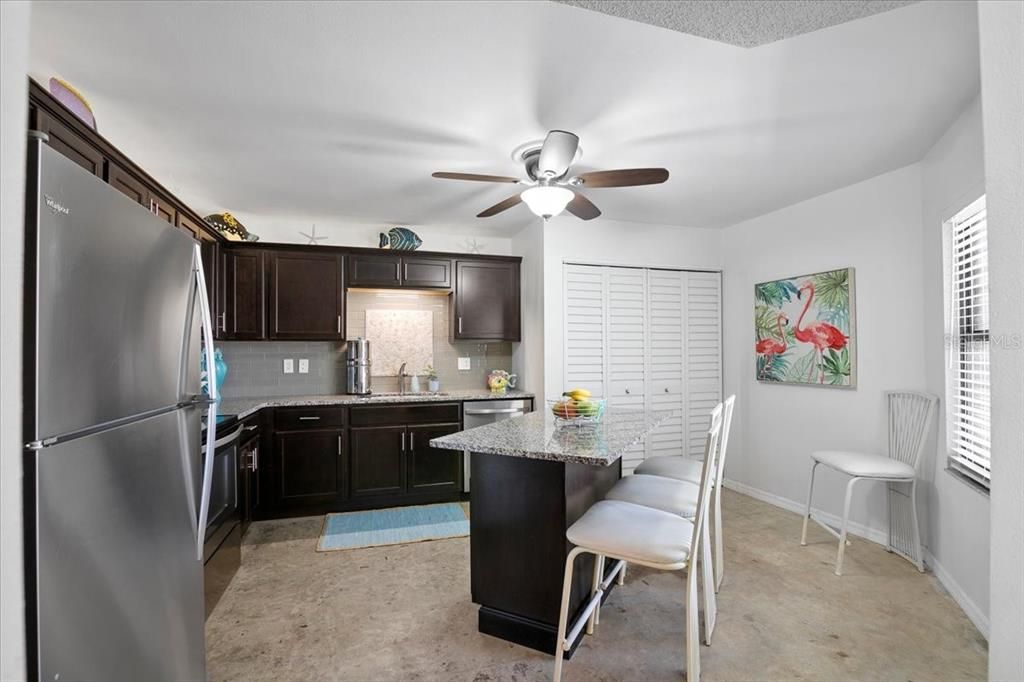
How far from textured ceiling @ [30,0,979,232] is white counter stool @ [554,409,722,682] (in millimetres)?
1499

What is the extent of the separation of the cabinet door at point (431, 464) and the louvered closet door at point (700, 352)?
7.33ft

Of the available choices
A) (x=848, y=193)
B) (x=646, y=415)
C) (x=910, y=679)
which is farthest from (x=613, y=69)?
(x=910, y=679)

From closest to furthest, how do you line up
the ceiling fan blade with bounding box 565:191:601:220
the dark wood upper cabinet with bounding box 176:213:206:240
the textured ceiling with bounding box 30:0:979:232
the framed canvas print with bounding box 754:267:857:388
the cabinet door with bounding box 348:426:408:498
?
the textured ceiling with bounding box 30:0:979:232 < the ceiling fan blade with bounding box 565:191:601:220 < the dark wood upper cabinet with bounding box 176:213:206:240 < the framed canvas print with bounding box 754:267:857:388 < the cabinet door with bounding box 348:426:408:498

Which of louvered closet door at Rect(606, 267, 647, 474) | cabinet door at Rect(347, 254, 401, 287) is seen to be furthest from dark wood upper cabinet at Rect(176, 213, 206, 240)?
louvered closet door at Rect(606, 267, 647, 474)

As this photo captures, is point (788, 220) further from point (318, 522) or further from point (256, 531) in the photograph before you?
Result: point (256, 531)

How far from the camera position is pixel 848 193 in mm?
3336

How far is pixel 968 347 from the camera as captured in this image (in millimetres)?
2516

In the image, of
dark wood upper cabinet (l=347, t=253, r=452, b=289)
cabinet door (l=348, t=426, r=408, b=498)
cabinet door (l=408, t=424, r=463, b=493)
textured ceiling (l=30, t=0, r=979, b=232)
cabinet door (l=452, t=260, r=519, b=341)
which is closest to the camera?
textured ceiling (l=30, t=0, r=979, b=232)

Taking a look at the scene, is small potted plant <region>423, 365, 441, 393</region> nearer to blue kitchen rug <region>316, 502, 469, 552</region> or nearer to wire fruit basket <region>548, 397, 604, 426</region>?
blue kitchen rug <region>316, 502, 469, 552</region>

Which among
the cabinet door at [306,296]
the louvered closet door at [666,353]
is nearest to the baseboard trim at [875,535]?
the louvered closet door at [666,353]

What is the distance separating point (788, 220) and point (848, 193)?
507mm

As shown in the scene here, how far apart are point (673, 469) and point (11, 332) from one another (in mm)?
2584

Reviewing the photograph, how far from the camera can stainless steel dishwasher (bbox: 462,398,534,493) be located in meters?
4.07

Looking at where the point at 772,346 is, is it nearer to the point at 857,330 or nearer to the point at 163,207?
the point at 857,330
